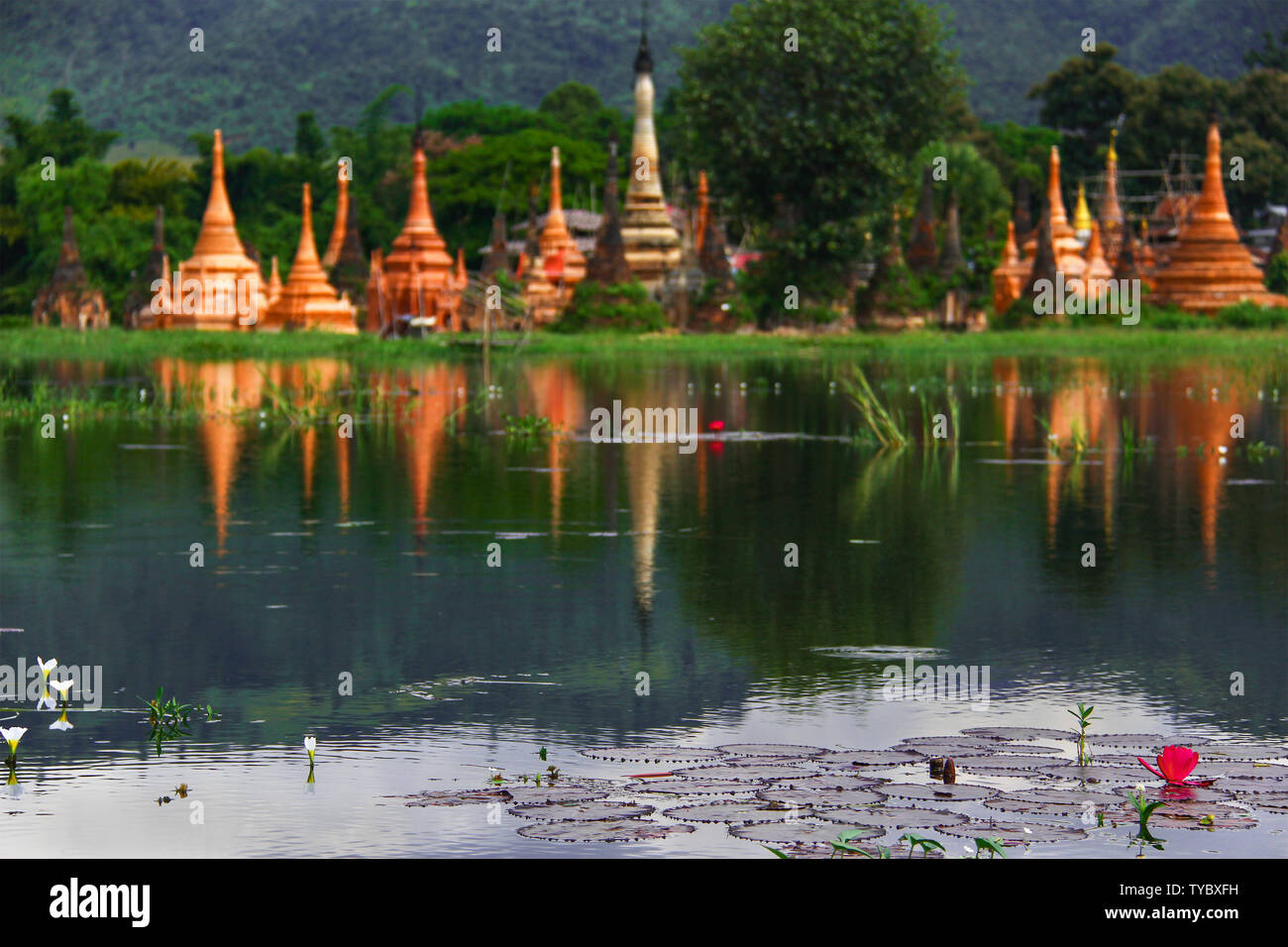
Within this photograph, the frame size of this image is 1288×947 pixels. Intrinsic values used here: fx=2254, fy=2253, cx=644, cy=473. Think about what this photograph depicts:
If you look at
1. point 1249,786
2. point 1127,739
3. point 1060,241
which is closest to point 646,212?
point 1060,241

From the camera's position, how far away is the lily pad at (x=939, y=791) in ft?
26.2

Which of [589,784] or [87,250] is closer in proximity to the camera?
[589,784]

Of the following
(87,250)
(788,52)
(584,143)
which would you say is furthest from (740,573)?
(584,143)

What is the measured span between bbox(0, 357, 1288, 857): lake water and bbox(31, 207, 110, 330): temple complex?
47170 mm

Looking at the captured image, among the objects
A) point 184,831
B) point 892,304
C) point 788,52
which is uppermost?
point 788,52

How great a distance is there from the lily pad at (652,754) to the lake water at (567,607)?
0.08 meters

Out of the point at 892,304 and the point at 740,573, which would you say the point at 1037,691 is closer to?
the point at 740,573

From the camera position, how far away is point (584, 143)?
10150cm

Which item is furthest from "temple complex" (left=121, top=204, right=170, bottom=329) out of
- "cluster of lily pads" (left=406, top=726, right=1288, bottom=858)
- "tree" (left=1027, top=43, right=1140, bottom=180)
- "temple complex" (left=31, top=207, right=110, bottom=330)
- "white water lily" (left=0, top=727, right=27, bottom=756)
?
"cluster of lily pads" (left=406, top=726, right=1288, bottom=858)

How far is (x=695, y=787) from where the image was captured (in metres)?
8.20

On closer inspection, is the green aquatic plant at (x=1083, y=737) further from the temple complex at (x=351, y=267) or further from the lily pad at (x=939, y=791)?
the temple complex at (x=351, y=267)

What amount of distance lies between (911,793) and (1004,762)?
0.73 metres

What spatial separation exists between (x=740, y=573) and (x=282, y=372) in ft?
94.6

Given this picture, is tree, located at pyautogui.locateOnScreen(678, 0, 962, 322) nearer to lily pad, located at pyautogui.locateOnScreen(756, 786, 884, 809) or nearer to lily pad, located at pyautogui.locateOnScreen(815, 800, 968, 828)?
lily pad, located at pyautogui.locateOnScreen(756, 786, 884, 809)
